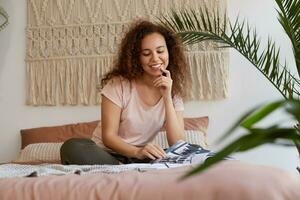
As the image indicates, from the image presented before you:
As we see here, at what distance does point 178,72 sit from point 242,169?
1179 millimetres

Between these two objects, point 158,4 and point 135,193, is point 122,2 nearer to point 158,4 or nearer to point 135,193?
point 158,4

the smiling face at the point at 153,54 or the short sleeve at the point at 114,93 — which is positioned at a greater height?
the smiling face at the point at 153,54

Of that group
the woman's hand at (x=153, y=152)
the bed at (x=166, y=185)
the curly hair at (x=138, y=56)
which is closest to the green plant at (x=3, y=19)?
Result: the curly hair at (x=138, y=56)

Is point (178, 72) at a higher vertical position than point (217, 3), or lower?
lower

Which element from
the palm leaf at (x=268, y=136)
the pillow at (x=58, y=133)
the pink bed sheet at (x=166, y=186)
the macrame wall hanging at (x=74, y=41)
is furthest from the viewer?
the macrame wall hanging at (x=74, y=41)

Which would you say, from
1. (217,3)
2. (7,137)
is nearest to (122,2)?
(217,3)

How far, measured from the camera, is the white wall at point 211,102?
107 inches

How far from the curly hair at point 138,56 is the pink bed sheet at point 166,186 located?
1.03 meters

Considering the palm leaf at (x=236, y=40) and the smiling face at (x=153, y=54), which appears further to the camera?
the palm leaf at (x=236, y=40)

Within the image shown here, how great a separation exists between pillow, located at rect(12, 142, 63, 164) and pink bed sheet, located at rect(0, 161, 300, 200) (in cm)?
131

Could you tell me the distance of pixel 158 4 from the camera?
2.84 m

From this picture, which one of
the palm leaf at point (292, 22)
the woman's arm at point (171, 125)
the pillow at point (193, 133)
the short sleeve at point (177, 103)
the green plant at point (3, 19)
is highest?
the green plant at point (3, 19)

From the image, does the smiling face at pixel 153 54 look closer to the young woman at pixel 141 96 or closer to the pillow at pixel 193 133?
the young woman at pixel 141 96

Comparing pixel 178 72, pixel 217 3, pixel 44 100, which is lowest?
pixel 44 100
